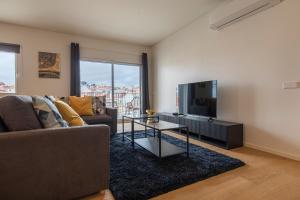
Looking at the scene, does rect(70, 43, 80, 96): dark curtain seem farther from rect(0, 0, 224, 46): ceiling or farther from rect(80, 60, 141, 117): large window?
rect(0, 0, 224, 46): ceiling

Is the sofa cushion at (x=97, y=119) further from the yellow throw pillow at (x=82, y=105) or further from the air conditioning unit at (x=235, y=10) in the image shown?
the air conditioning unit at (x=235, y=10)

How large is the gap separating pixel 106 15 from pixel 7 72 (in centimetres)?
265

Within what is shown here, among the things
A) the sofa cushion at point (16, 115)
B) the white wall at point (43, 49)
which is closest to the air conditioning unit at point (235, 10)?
the white wall at point (43, 49)

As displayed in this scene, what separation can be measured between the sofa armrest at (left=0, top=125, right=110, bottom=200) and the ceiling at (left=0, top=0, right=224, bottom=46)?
2.73m

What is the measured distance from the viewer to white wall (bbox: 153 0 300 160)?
7.96 ft

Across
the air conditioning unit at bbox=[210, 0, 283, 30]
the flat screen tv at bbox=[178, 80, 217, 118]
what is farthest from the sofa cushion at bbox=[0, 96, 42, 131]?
the air conditioning unit at bbox=[210, 0, 283, 30]

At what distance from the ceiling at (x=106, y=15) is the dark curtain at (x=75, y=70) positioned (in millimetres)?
426

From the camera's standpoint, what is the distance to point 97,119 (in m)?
3.38

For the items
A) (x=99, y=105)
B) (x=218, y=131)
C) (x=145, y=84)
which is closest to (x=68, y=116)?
(x=99, y=105)

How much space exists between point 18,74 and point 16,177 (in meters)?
3.79

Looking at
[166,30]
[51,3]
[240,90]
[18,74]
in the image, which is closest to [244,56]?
[240,90]

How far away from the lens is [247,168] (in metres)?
2.09

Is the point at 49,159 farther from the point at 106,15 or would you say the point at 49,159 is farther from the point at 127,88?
the point at 127,88

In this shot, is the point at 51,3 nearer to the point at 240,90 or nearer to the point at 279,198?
the point at 240,90
